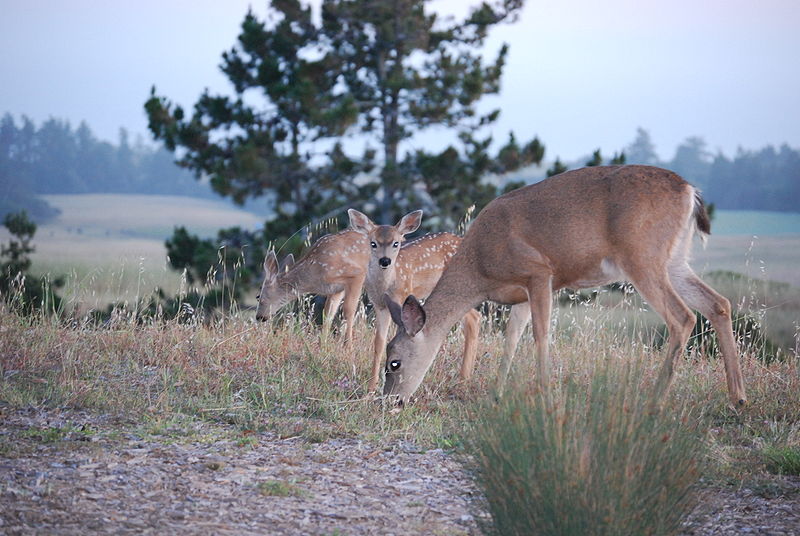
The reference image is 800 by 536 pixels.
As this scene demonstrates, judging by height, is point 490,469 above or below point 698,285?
below

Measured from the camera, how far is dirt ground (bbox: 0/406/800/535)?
15.5 feet

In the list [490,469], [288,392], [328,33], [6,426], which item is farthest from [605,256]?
[328,33]

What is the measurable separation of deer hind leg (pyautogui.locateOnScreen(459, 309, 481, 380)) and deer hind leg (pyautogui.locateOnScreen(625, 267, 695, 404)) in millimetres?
1612

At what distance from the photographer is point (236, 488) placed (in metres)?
5.24

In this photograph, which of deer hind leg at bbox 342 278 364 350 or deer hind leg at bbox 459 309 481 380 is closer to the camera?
deer hind leg at bbox 459 309 481 380

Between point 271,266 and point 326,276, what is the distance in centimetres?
116

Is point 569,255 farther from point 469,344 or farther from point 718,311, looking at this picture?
point 469,344

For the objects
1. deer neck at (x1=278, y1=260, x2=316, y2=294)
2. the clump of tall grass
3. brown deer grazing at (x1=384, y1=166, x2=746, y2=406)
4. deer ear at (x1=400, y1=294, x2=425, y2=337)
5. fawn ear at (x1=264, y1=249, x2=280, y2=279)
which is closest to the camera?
the clump of tall grass

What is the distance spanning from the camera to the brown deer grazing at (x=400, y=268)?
847 cm

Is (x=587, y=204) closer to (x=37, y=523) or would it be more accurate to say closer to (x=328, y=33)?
(x=37, y=523)

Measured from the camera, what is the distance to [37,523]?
455cm

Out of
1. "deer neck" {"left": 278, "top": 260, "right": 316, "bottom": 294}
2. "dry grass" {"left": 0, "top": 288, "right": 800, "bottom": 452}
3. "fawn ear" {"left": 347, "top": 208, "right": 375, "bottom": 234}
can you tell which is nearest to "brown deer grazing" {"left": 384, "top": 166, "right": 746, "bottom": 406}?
"dry grass" {"left": 0, "top": 288, "right": 800, "bottom": 452}

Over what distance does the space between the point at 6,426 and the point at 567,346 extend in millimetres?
5297

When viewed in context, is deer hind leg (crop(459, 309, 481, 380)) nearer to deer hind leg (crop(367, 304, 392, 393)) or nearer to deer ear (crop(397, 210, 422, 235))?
deer hind leg (crop(367, 304, 392, 393))
